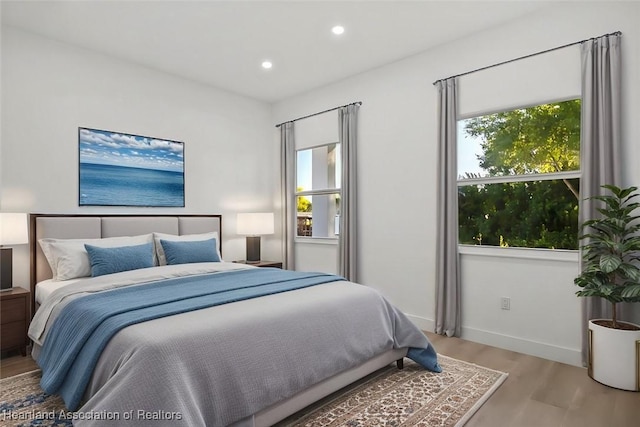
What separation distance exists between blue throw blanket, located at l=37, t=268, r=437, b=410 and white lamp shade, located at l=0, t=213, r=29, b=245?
1.09 m

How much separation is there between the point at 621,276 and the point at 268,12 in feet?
10.9

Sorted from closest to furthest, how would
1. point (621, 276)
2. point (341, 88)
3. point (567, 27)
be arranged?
1. point (621, 276)
2. point (567, 27)
3. point (341, 88)

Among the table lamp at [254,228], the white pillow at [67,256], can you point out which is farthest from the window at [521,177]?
the white pillow at [67,256]

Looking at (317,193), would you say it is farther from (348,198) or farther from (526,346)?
(526,346)

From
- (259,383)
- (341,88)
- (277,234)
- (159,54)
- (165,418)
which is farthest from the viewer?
(277,234)

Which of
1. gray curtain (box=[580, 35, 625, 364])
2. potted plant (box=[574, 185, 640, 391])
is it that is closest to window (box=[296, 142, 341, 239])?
gray curtain (box=[580, 35, 625, 364])

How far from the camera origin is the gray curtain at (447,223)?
356cm

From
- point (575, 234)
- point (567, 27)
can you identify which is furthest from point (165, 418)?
point (567, 27)

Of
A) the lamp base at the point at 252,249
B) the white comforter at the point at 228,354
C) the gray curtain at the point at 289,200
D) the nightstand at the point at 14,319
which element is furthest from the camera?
the gray curtain at the point at 289,200

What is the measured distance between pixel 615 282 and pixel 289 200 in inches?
143

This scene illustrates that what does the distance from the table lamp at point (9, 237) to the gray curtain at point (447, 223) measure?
143 inches

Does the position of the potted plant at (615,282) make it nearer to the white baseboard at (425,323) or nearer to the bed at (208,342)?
the bed at (208,342)

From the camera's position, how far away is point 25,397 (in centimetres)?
235

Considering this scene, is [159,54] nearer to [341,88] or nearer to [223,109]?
[223,109]
